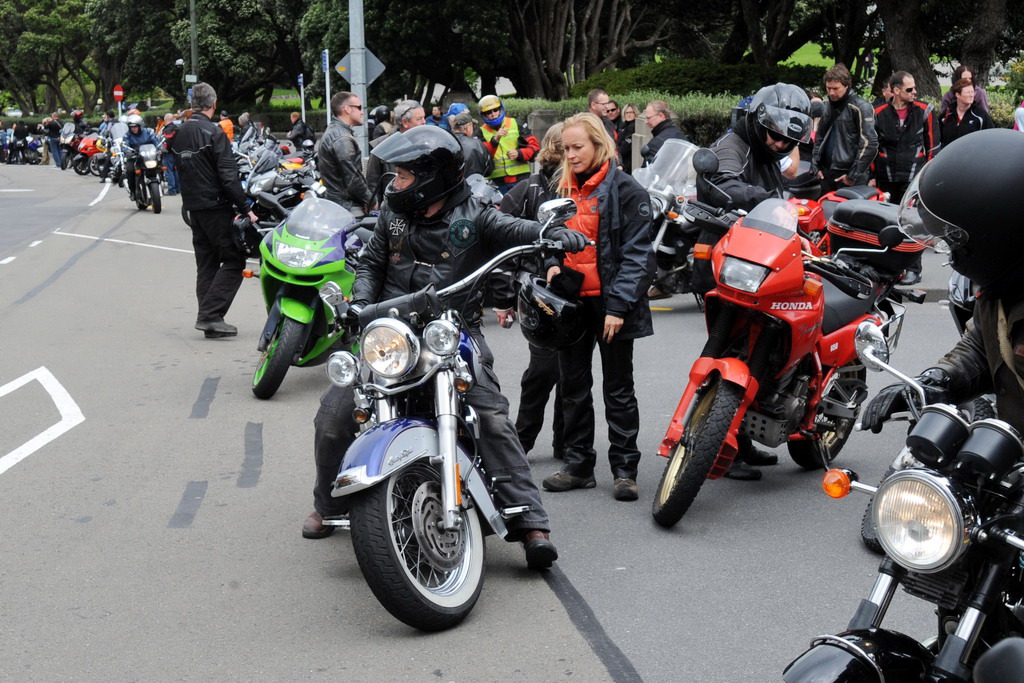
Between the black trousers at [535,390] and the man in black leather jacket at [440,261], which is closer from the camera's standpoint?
the man in black leather jacket at [440,261]

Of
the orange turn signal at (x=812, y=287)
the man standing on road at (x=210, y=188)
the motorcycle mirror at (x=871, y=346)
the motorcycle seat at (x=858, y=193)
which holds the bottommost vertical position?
the man standing on road at (x=210, y=188)

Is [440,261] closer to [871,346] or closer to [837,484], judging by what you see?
[871,346]

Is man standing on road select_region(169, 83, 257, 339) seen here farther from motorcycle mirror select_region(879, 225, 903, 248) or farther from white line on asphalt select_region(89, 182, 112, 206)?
white line on asphalt select_region(89, 182, 112, 206)

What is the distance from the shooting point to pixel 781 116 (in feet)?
19.8

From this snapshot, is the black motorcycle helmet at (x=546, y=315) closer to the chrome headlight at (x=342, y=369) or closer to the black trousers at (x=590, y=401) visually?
the black trousers at (x=590, y=401)

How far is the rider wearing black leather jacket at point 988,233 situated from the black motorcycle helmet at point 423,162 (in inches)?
87.7

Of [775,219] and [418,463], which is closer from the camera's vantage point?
[418,463]

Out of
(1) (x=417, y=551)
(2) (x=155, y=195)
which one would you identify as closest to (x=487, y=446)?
(1) (x=417, y=551)

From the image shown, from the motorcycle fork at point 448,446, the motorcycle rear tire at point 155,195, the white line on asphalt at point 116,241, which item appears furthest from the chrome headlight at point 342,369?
the motorcycle rear tire at point 155,195

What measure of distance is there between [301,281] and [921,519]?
604 centimetres

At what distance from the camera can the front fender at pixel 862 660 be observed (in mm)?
2447

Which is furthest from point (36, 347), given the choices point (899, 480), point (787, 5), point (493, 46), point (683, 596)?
point (493, 46)

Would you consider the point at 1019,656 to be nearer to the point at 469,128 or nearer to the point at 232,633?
the point at 232,633

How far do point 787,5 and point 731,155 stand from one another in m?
22.8
